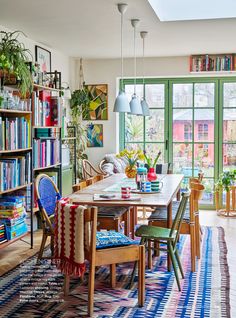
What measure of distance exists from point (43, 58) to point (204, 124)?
276 cm

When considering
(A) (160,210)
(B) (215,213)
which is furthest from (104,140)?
(A) (160,210)

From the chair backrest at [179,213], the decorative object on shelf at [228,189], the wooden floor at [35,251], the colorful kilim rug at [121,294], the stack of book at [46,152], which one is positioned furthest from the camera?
the decorative object on shelf at [228,189]

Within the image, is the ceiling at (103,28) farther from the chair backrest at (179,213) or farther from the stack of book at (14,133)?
the chair backrest at (179,213)

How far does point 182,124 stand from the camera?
7.50 meters

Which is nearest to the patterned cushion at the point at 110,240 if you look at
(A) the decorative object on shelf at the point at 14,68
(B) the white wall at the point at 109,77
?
(A) the decorative object on shelf at the point at 14,68

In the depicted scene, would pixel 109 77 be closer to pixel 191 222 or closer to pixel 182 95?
pixel 182 95

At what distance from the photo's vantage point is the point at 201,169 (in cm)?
748

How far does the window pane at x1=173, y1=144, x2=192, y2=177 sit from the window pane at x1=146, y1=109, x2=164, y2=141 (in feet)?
1.04

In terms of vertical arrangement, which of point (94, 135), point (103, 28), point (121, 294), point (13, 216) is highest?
point (103, 28)

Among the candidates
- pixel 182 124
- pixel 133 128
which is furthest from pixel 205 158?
pixel 133 128

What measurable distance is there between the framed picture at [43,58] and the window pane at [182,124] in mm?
2231

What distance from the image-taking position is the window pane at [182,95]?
7.43m

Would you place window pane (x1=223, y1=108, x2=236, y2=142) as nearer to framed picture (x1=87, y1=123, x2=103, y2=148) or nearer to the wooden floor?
the wooden floor

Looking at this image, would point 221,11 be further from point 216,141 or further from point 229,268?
point 216,141
